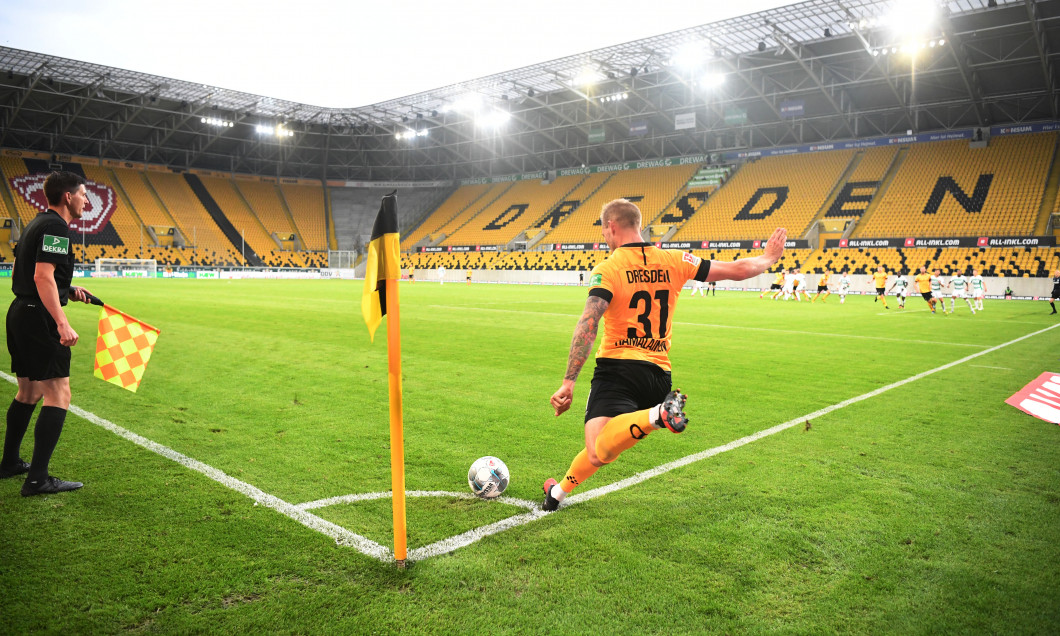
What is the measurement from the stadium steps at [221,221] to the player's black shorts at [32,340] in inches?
2404

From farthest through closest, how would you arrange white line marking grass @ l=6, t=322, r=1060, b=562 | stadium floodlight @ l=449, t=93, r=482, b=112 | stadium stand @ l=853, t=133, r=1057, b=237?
stadium floodlight @ l=449, t=93, r=482, b=112
stadium stand @ l=853, t=133, r=1057, b=237
white line marking grass @ l=6, t=322, r=1060, b=562

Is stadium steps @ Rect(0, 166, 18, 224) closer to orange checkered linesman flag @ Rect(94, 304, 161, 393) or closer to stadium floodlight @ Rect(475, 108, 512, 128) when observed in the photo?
stadium floodlight @ Rect(475, 108, 512, 128)

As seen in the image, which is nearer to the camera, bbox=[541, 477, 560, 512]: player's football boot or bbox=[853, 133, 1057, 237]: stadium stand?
bbox=[541, 477, 560, 512]: player's football boot

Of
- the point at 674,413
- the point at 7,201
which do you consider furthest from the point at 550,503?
the point at 7,201

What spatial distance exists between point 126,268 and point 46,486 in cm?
5561

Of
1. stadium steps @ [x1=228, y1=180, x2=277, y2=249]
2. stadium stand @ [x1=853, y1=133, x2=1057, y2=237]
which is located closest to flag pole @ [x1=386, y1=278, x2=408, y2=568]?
stadium stand @ [x1=853, y1=133, x2=1057, y2=237]

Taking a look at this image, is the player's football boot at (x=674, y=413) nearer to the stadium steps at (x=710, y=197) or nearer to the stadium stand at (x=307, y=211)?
the stadium steps at (x=710, y=197)

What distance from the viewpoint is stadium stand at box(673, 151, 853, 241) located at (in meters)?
45.1

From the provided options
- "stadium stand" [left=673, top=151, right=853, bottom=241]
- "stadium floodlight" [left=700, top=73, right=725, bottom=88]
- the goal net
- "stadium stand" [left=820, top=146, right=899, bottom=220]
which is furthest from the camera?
the goal net

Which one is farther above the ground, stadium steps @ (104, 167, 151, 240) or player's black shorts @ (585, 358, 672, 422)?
stadium steps @ (104, 167, 151, 240)

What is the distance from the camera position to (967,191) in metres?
40.3

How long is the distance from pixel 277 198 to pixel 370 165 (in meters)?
11.1

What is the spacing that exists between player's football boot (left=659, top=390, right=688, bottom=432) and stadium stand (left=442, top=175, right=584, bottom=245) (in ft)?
185

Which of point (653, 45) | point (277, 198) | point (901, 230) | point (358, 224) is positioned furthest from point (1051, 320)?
point (277, 198)
